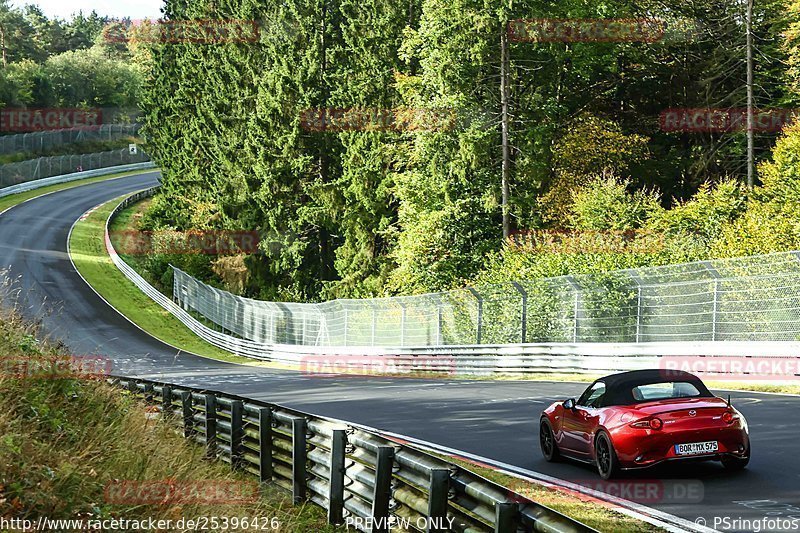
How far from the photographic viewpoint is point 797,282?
21.6 m

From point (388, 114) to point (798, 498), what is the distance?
1966 inches

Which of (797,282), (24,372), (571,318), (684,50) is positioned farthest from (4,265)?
(24,372)

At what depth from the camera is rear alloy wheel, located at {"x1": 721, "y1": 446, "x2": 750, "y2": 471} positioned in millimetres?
11398

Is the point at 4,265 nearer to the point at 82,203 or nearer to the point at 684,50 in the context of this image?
the point at 82,203

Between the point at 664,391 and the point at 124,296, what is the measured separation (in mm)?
58833

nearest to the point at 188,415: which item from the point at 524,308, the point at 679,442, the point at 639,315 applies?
the point at 679,442

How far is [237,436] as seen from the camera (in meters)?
14.4

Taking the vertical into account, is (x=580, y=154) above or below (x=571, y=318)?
above

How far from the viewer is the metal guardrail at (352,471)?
733 cm

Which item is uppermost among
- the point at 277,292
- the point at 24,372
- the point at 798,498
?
the point at 24,372

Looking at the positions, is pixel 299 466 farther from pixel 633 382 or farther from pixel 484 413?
pixel 484 413

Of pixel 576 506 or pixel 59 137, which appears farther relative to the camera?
pixel 59 137

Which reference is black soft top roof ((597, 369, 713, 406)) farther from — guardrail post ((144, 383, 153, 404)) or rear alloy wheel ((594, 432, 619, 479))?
guardrail post ((144, 383, 153, 404))

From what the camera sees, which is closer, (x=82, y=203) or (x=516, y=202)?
(x=516, y=202)
